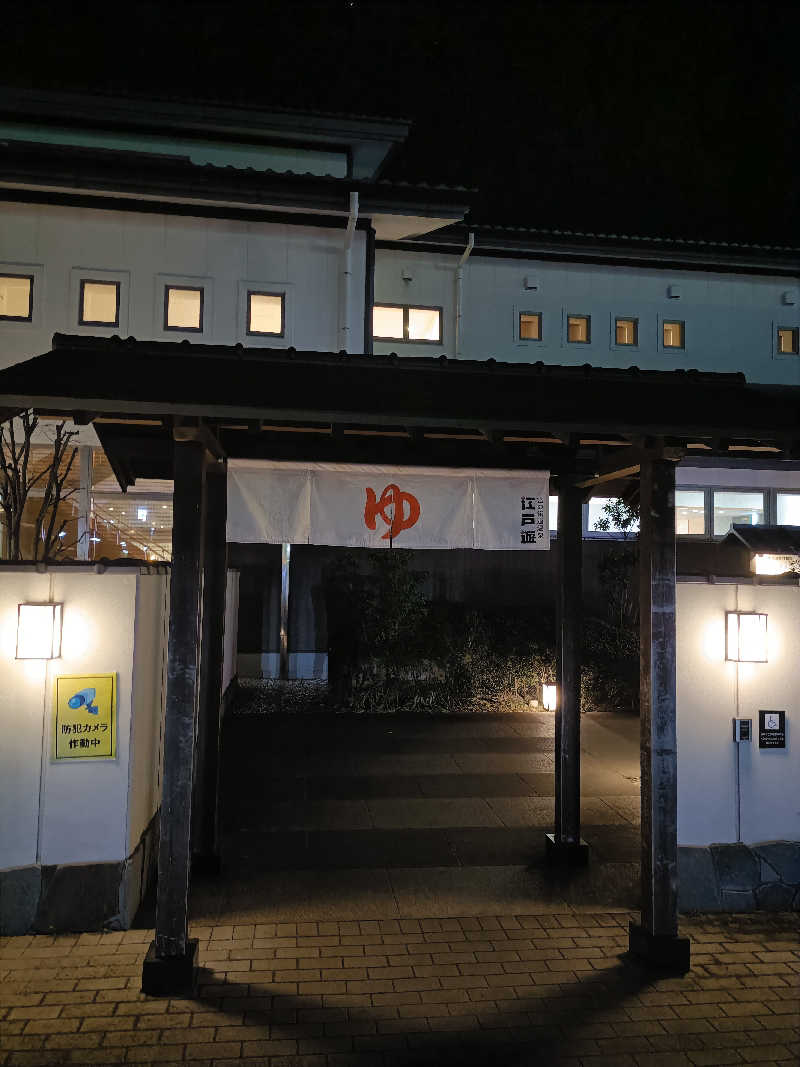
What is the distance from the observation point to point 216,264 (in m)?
12.6

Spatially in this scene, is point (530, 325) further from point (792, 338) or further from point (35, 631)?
point (35, 631)

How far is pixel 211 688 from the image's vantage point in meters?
6.89

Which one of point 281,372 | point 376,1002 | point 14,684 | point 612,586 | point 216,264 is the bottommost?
point 376,1002

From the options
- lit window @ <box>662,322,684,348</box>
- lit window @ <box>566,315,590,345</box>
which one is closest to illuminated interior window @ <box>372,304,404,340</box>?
lit window @ <box>566,315,590,345</box>

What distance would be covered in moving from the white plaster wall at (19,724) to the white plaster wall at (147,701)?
2.23ft

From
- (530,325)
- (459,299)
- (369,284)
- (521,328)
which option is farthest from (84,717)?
(530,325)

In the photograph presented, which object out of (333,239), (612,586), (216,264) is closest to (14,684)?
(216,264)

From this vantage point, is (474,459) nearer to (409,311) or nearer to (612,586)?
A: (409,311)

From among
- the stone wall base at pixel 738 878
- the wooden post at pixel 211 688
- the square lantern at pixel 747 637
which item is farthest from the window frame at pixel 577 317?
the stone wall base at pixel 738 878

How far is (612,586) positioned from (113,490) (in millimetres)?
11027

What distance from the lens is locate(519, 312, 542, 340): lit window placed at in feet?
50.4

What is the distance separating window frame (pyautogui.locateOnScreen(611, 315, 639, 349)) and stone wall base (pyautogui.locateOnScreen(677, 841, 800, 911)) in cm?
1163

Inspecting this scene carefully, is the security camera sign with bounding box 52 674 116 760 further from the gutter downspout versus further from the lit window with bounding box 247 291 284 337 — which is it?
the gutter downspout

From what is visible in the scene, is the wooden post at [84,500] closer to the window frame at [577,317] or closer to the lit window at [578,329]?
the window frame at [577,317]
